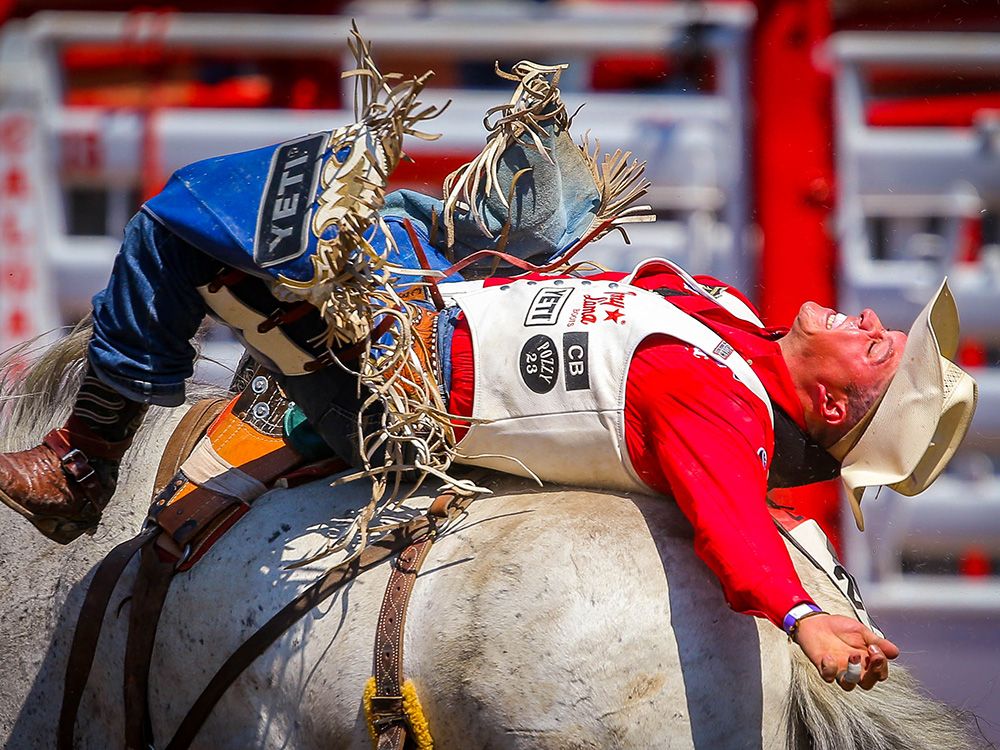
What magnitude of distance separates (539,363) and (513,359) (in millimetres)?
45

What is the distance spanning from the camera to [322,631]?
188 cm

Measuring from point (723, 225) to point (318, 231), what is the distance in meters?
2.25

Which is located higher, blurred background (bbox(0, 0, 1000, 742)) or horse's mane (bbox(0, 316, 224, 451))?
blurred background (bbox(0, 0, 1000, 742))

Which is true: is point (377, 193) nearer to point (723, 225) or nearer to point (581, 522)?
point (581, 522)

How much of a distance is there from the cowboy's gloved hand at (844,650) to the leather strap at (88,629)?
41.9 inches

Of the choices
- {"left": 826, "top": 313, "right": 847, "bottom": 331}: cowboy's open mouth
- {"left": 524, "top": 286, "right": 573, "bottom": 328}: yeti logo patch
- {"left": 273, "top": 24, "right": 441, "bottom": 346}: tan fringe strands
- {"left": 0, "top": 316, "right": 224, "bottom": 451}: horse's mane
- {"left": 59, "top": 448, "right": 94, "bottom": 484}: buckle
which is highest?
{"left": 273, "top": 24, "right": 441, "bottom": 346}: tan fringe strands

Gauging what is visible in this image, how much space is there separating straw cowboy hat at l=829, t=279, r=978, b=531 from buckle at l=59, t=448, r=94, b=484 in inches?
45.9

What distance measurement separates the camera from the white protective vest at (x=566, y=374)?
1856mm

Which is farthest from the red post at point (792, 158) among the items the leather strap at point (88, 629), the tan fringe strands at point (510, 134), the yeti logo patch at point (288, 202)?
the leather strap at point (88, 629)

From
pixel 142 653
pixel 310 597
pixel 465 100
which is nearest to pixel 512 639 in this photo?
pixel 310 597

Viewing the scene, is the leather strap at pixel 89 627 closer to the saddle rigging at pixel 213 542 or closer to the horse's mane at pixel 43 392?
the saddle rigging at pixel 213 542

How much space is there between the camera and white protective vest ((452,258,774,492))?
1856 mm

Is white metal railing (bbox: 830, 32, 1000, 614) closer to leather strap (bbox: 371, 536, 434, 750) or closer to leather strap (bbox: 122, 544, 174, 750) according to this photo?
leather strap (bbox: 371, 536, 434, 750)

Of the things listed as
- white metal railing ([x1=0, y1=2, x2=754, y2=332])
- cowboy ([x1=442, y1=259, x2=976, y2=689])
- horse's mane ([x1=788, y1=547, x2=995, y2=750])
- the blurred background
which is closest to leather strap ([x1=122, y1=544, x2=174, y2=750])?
cowboy ([x1=442, y1=259, x2=976, y2=689])
